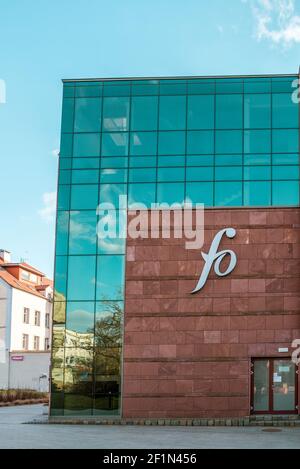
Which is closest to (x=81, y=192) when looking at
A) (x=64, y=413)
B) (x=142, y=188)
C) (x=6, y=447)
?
(x=142, y=188)

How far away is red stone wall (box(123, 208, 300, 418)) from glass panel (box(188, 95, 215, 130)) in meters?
7.52

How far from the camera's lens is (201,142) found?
3516 centimetres

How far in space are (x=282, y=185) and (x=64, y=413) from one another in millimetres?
15527

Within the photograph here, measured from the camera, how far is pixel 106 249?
103 feet

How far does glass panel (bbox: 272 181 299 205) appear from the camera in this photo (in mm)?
35062

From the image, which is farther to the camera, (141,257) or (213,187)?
(213,187)

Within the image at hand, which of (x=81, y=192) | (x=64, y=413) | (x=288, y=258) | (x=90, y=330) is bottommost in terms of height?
(x=64, y=413)

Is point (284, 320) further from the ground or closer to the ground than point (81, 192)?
closer to the ground

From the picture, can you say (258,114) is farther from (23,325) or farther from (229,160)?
(23,325)

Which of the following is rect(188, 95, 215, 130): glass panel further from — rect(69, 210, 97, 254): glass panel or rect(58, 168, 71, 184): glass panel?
rect(69, 210, 97, 254): glass panel

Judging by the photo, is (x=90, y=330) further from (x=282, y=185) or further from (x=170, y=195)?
(x=282, y=185)

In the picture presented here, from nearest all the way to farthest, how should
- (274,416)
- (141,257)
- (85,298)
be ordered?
(274,416)
(141,257)
(85,298)

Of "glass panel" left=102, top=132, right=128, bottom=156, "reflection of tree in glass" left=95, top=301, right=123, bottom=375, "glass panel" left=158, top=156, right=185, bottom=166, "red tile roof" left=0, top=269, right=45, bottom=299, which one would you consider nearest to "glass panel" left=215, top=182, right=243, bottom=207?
"glass panel" left=158, top=156, right=185, bottom=166

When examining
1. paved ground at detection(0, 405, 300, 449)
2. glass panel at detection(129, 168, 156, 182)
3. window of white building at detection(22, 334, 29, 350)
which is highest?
glass panel at detection(129, 168, 156, 182)
